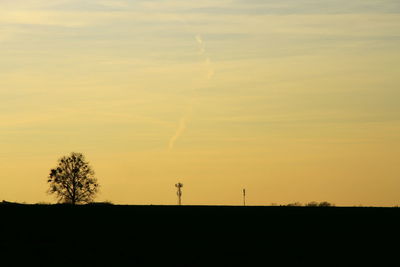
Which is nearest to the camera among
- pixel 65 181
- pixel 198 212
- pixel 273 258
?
pixel 273 258

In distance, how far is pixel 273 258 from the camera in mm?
57406

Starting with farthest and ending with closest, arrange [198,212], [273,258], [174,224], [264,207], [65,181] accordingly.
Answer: [65,181]
[264,207]
[198,212]
[174,224]
[273,258]

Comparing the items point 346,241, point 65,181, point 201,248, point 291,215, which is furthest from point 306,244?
point 65,181

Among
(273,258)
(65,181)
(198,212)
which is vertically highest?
(65,181)

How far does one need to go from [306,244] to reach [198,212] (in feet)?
46.8

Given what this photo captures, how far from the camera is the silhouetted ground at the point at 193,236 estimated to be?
56125 millimetres

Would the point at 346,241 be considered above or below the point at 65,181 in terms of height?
below

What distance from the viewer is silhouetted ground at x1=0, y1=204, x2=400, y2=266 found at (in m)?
56.1

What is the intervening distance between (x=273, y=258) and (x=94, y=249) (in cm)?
1036

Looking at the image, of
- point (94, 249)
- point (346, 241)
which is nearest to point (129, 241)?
point (94, 249)

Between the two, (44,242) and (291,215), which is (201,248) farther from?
(291,215)

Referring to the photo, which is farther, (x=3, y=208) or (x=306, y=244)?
(x=3, y=208)

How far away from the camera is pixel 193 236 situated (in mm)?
64125

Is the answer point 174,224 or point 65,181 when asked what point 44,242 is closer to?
point 174,224
